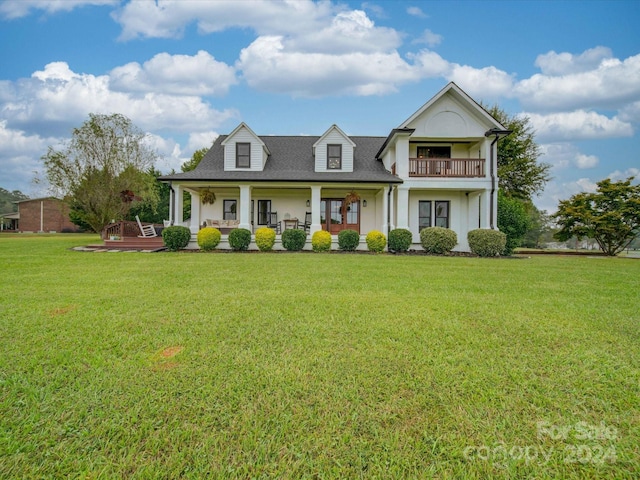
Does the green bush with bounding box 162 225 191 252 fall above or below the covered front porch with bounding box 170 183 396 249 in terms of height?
below

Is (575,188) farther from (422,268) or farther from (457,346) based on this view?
(457,346)

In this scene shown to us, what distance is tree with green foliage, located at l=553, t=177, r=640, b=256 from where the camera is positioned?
1788 cm

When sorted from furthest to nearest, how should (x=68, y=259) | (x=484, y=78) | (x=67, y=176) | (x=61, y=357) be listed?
(x=484, y=78), (x=67, y=176), (x=68, y=259), (x=61, y=357)

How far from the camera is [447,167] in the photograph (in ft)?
54.4

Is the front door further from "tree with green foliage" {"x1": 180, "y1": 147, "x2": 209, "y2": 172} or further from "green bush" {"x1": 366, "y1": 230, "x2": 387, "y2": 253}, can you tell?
"tree with green foliage" {"x1": 180, "y1": 147, "x2": 209, "y2": 172}

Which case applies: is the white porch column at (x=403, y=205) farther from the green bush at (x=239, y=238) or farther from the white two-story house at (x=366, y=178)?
the green bush at (x=239, y=238)

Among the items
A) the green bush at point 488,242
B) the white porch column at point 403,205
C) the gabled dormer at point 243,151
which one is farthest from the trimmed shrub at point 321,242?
the green bush at point 488,242

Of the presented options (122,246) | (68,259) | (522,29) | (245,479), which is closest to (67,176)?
(122,246)

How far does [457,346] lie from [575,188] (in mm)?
23026

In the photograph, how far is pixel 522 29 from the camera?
1562cm

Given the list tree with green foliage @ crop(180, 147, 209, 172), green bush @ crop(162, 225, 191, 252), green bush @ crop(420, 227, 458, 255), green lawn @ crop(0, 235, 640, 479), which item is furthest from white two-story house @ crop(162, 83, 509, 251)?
tree with green foliage @ crop(180, 147, 209, 172)

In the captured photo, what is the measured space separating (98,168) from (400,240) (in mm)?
19019

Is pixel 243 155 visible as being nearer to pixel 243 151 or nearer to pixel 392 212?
pixel 243 151

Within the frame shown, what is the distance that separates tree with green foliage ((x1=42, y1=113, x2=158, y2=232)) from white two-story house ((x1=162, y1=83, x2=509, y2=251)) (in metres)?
6.14
